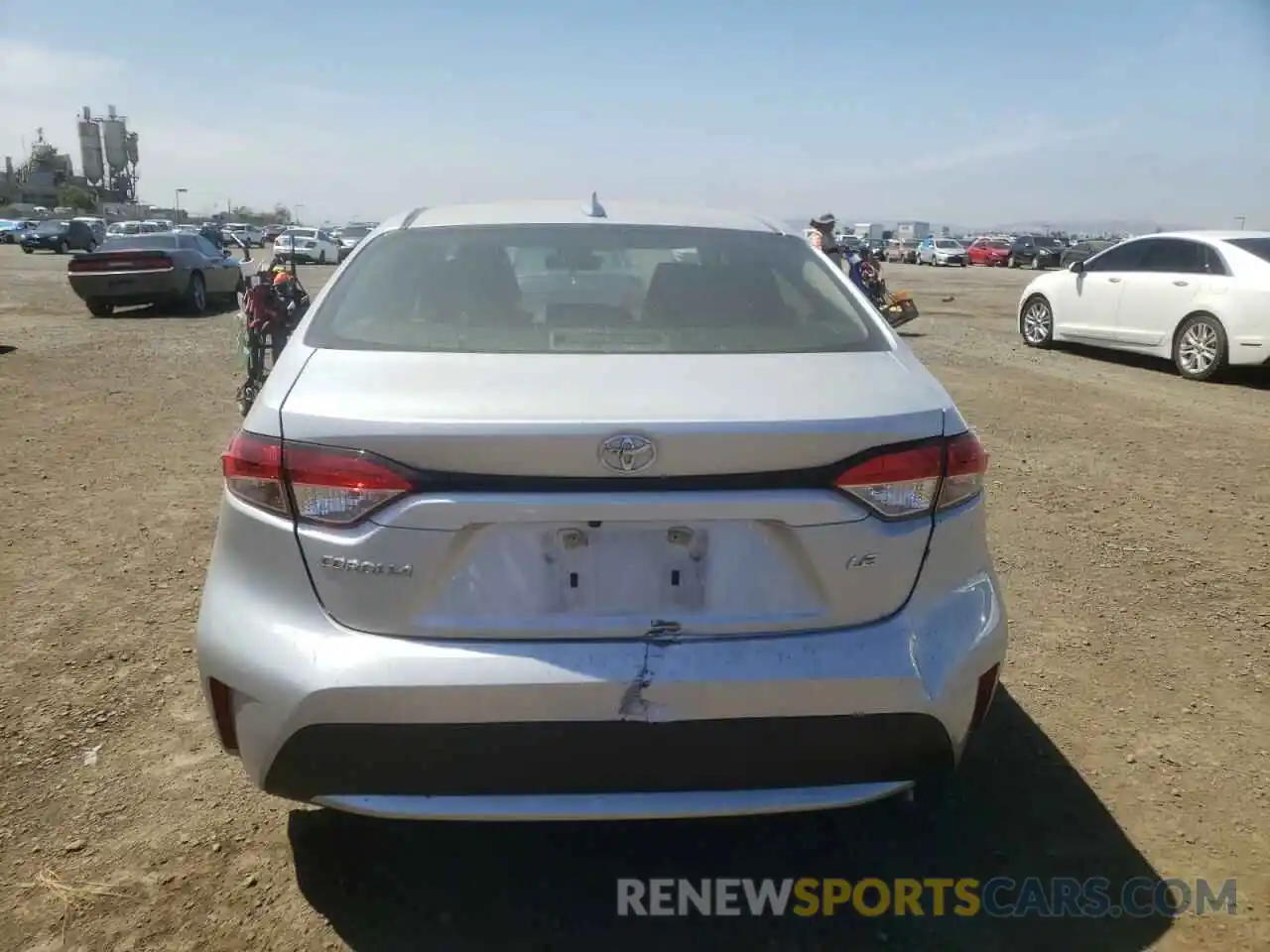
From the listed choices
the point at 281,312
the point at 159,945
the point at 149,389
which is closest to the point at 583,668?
the point at 159,945

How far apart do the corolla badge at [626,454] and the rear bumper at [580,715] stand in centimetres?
37

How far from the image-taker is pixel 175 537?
5.05 metres

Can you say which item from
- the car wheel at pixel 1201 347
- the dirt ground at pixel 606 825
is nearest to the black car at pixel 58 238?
the dirt ground at pixel 606 825

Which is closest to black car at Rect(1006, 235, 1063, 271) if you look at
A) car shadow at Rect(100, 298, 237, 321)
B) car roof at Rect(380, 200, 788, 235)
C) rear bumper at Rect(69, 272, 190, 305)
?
car shadow at Rect(100, 298, 237, 321)

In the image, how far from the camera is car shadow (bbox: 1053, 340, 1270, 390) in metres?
10.6

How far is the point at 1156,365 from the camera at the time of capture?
39.0 ft

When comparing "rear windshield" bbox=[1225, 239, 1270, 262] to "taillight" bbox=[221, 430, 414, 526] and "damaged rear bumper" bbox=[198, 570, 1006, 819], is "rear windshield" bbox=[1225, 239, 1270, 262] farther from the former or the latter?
"taillight" bbox=[221, 430, 414, 526]

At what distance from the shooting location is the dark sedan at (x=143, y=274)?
16156mm

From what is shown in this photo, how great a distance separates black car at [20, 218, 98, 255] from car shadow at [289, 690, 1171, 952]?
48.1 m

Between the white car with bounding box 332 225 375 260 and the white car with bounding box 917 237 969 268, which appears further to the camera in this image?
the white car with bounding box 917 237 969 268

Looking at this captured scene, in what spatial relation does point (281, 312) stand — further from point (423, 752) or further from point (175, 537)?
point (423, 752)

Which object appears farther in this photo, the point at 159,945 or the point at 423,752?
the point at 159,945

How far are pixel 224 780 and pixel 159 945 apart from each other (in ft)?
2.28

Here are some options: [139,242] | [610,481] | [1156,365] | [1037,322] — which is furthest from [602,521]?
[139,242]
